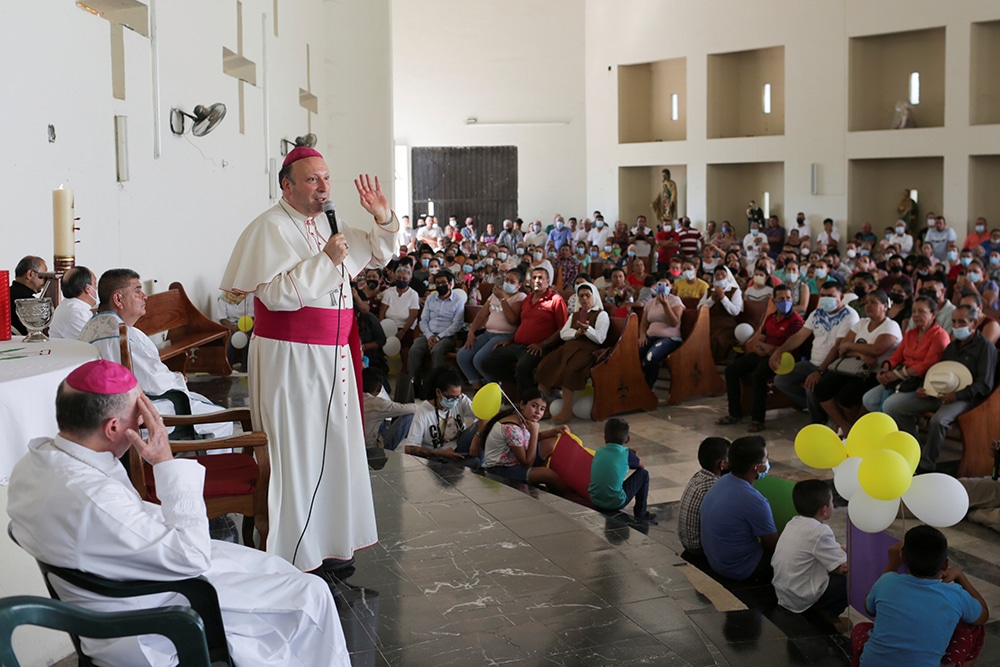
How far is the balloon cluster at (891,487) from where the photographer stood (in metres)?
4.18

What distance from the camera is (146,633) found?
2156 mm

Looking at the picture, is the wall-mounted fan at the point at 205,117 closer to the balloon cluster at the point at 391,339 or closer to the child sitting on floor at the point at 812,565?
the balloon cluster at the point at 391,339

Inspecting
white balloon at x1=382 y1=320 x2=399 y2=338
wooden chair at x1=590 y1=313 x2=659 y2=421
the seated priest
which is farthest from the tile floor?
white balloon at x1=382 y1=320 x2=399 y2=338

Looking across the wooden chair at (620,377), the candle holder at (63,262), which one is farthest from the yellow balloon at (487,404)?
the candle holder at (63,262)

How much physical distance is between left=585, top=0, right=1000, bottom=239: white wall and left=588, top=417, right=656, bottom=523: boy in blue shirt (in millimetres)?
14080

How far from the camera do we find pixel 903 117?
63.1 ft

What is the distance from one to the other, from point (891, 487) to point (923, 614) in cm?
66

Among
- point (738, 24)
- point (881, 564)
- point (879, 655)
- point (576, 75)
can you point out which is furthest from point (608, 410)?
point (576, 75)

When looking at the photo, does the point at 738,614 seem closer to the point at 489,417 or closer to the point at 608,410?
the point at 489,417

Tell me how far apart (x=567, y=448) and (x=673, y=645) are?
271 cm

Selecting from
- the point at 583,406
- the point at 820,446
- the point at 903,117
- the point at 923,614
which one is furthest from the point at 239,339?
the point at 903,117

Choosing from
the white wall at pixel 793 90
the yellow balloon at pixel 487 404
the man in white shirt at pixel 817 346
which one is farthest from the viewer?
the white wall at pixel 793 90

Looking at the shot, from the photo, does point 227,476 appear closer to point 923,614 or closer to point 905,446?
point 923,614

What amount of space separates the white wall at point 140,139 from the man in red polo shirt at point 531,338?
2.76 meters
